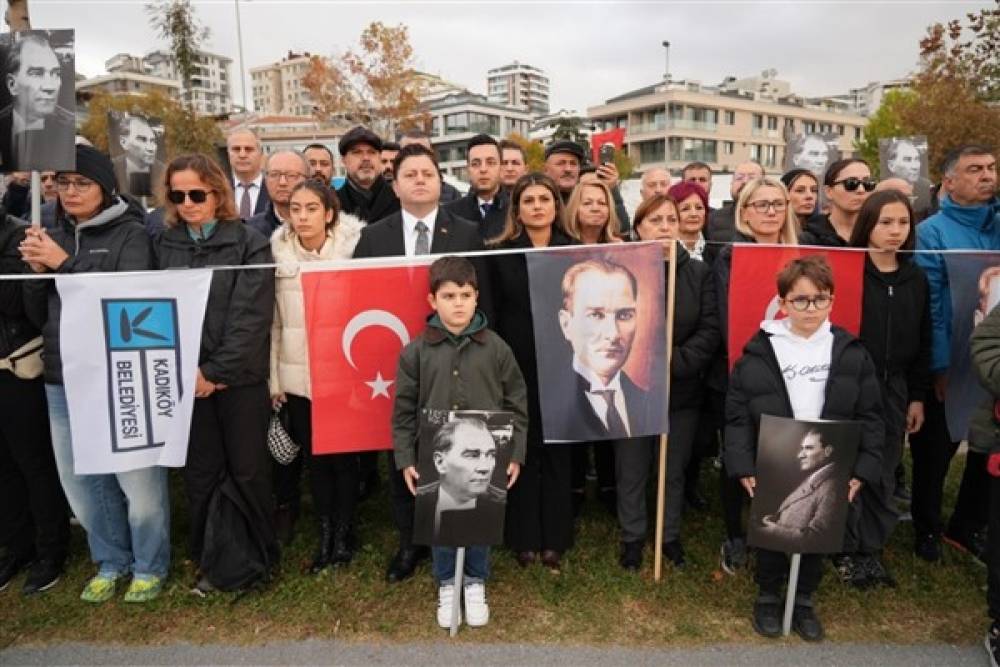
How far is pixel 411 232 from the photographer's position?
4.02 metres

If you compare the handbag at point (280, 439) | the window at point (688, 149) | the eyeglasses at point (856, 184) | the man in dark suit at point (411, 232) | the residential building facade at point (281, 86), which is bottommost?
the handbag at point (280, 439)

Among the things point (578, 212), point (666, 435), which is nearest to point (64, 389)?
point (578, 212)

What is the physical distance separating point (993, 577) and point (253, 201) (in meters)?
5.79

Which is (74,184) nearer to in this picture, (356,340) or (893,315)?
(356,340)

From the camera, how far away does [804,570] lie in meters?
3.51

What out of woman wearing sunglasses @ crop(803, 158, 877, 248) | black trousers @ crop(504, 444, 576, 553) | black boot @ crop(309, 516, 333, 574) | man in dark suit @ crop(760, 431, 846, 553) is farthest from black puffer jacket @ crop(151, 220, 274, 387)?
woman wearing sunglasses @ crop(803, 158, 877, 248)

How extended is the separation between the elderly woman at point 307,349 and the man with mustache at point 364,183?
135cm

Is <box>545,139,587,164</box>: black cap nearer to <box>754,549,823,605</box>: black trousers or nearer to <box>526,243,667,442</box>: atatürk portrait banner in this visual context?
<box>526,243,667,442</box>: atatürk portrait banner

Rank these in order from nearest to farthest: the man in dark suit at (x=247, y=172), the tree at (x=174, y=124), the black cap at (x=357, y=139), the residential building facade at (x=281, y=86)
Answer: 1. the black cap at (x=357, y=139)
2. the man in dark suit at (x=247, y=172)
3. the tree at (x=174, y=124)
4. the residential building facade at (x=281, y=86)

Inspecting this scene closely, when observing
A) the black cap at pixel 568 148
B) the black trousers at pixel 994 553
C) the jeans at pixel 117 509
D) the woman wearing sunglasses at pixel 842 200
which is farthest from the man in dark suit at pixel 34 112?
the black trousers at pixel 994 553

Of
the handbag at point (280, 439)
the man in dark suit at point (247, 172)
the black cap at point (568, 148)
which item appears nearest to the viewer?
the handbag at point (280, 439)

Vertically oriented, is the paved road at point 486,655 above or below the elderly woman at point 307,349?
below

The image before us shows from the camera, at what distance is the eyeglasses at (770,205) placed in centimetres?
401

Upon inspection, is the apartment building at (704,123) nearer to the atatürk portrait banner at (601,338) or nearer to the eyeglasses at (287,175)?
the eyeglasses at (287,175)
